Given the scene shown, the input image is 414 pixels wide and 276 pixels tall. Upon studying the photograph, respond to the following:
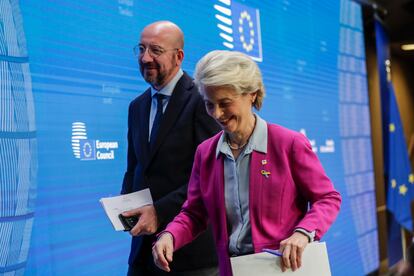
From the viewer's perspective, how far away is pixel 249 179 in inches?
64.1

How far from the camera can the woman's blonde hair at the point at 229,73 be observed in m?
1.55

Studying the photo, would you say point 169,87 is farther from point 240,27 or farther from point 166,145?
point 240,27

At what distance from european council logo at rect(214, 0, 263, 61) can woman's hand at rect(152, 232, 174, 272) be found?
2.14 metres

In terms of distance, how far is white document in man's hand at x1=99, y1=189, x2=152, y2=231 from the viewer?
1897mm

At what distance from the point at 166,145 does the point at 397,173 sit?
522cm

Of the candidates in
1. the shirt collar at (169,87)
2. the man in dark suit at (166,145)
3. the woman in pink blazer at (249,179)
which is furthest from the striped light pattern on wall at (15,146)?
the woman in pink blazer at (249,179)

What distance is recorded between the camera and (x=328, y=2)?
529 centimetres

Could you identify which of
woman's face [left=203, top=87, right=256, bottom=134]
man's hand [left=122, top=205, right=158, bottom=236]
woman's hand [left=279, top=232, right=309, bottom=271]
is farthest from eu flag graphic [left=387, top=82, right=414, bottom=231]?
woman's hand [left=279, top=232, right=309, bottom=271]

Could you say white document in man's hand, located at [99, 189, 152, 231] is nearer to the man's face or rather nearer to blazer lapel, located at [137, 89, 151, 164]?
blazer lapel, located at [137, 89, 151, 164]

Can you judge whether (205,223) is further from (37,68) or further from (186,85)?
(37,68)

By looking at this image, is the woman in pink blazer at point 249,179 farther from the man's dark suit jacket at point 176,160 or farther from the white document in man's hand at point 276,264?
the man's dark suit jacket at point 176,160

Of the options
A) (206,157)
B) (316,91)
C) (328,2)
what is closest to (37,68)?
(206,157)

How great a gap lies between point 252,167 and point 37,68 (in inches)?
46.5

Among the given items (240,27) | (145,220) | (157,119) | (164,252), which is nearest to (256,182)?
(164,252)
